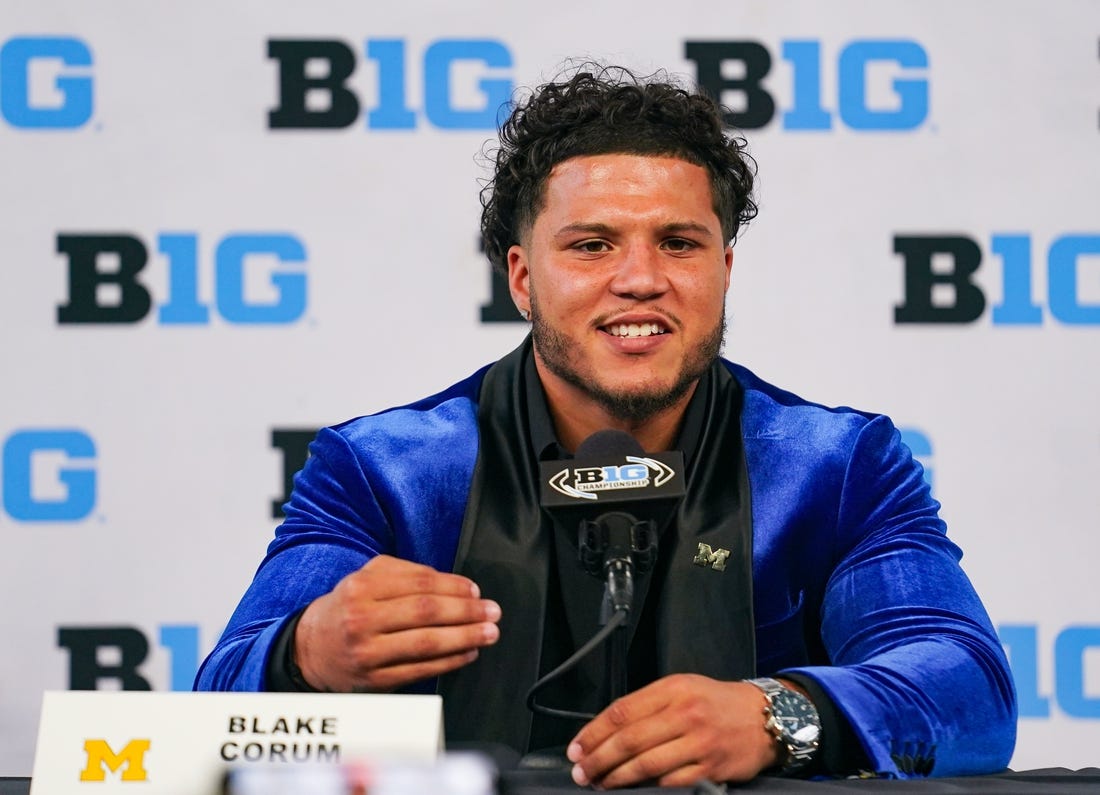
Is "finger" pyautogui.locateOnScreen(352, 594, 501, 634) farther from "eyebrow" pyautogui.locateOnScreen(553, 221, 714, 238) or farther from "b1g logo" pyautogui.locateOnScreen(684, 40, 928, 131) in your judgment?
"b1g logo" pyautogui.locateOnScreen(684, 40, 928, 131)

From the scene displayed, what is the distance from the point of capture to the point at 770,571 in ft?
7.25

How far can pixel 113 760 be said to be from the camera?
127cm

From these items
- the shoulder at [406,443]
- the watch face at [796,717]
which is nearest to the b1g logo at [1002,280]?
the shoulder at [406,443]

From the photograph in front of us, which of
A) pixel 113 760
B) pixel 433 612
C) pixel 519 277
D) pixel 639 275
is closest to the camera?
pixel 113 760

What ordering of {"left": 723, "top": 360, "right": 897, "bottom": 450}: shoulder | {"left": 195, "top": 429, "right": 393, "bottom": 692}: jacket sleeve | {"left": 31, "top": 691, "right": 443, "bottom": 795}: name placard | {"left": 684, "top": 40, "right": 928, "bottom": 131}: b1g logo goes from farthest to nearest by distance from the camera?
{"left": 684, "top": 40, "right": 928, "bottom": 131}: b1g logo < {"left": 723, "top": 360, "right": 897, "bottom": 450}: shoulder < {"left": 195, "top": 429, "right": 393, "bottom": 692}: jacket sleeve < {"left": 31, "top": 691, "right": 443, "bottom": 795}: name placard

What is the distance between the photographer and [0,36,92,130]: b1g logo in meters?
3.09

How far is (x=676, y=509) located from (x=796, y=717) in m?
0.63

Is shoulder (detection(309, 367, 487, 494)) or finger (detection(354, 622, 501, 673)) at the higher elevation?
shoulder (detection(309, 367, 487, 494))

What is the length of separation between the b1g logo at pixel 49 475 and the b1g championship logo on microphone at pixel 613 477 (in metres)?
1.79

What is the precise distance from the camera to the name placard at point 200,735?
1.26 metres

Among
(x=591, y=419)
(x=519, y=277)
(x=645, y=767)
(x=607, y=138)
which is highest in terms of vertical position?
(x=607, y=138)

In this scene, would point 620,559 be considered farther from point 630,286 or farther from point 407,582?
point 630,286

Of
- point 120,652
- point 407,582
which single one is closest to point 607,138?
point 407,582

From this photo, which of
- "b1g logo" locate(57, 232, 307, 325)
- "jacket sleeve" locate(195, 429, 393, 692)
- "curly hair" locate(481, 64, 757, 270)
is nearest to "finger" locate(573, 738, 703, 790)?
"jacket sleeve" locate(195, 429, 393, 692)
